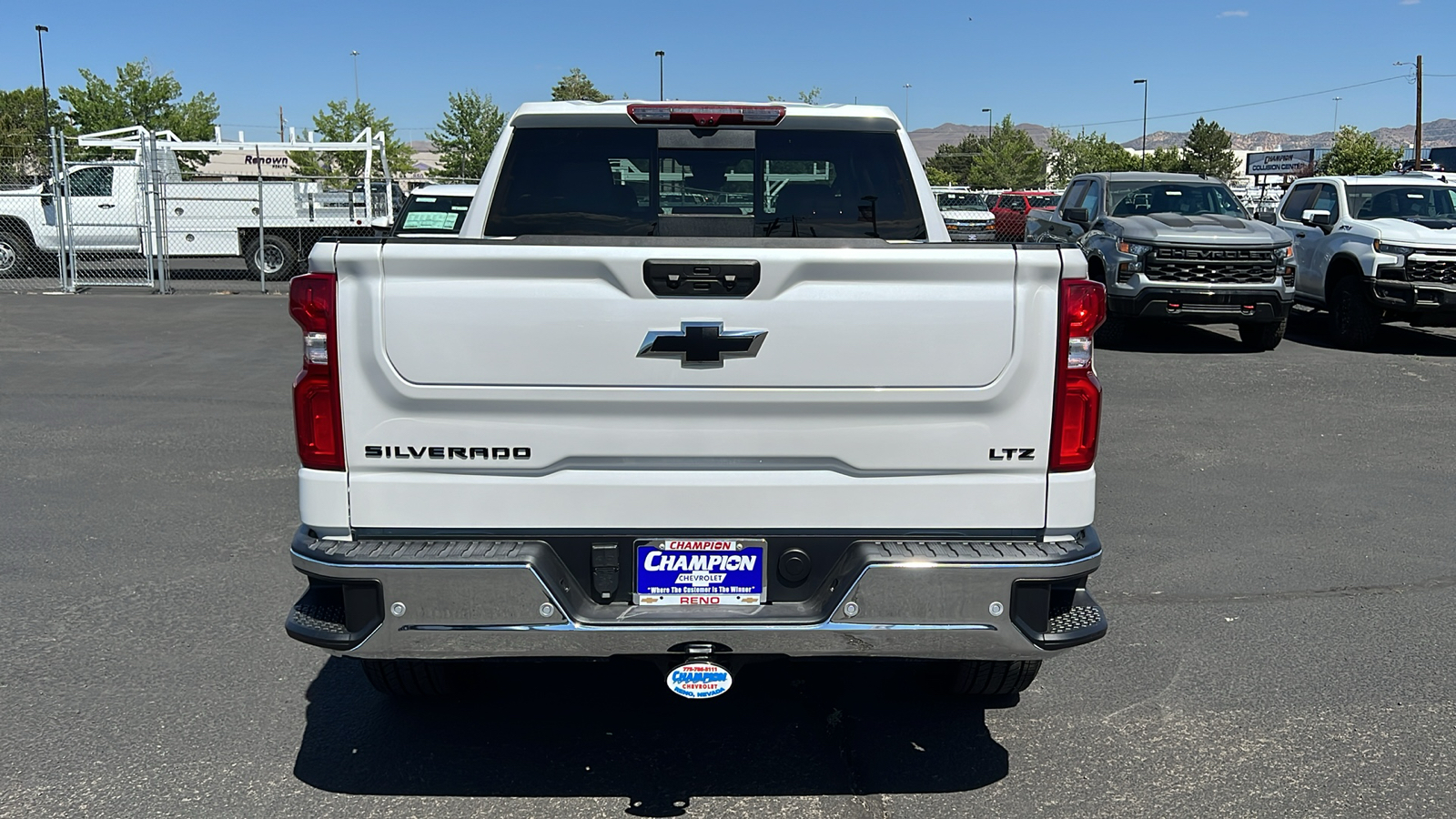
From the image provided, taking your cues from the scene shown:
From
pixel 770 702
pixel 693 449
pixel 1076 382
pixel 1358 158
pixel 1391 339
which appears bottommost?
pixel 770 702

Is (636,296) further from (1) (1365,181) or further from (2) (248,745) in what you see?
(1) (1365,181)

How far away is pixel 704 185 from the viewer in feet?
16.2

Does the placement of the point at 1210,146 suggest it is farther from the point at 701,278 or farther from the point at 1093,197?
the point at 701,278

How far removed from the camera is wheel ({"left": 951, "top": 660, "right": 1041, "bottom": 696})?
386cm

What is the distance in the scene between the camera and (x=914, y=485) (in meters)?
3.17

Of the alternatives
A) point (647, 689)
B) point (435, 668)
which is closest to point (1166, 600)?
point (647, 689)

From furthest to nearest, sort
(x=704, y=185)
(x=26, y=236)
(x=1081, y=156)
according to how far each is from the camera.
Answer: (x=1081, y=156), (x=26, y=236), (x=704, y=185)

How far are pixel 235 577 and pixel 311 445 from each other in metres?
2.64

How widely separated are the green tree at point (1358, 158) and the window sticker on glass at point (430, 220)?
53.4 metres

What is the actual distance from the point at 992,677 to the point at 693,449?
1.44 m

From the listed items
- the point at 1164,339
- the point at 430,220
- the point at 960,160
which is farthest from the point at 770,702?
the point at 960,160

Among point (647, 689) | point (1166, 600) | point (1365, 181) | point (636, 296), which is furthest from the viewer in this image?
point (1365, 181)

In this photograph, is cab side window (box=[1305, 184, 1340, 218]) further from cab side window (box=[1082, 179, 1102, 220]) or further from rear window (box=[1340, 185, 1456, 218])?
cab side window (box=[1082, 179, 1102, 220])

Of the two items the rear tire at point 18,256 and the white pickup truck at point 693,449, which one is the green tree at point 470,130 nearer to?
the rear tire at point 18,256
